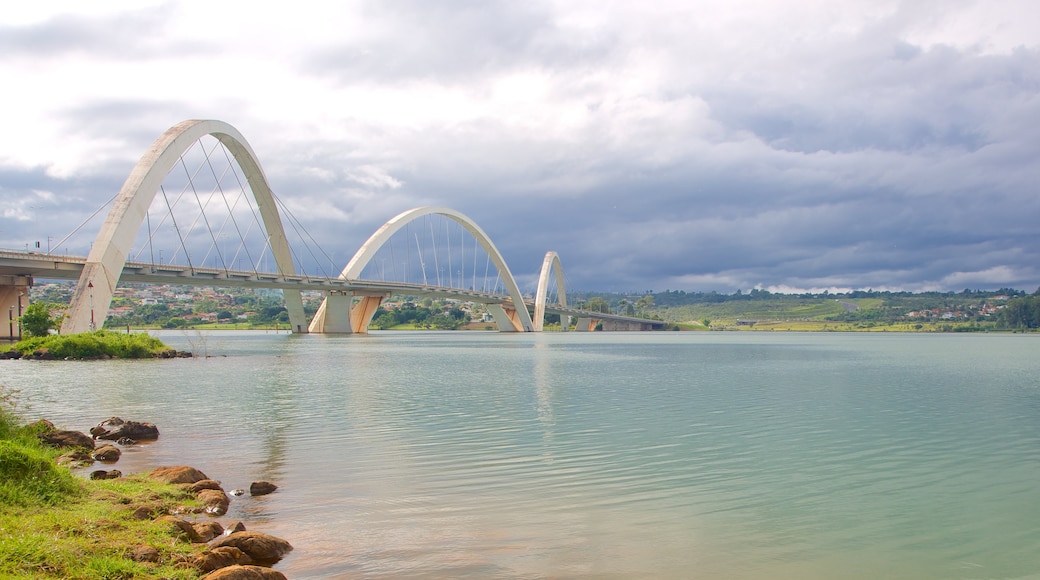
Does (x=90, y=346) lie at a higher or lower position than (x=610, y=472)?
higher

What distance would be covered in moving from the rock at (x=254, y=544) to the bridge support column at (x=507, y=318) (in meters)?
109

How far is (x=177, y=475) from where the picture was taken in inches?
395

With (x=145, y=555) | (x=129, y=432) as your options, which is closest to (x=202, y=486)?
(x=145, y=555)

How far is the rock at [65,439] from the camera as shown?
1222cm

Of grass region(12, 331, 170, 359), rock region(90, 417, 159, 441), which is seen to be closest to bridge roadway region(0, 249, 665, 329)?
grass region(12, 331, 170, 359)

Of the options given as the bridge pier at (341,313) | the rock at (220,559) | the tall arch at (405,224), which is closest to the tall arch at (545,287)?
the tall arch at (405,224)

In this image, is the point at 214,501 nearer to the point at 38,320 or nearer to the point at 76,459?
the point at 76,459

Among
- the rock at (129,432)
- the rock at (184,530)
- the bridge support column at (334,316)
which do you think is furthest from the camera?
the bridge support column at (334,316)

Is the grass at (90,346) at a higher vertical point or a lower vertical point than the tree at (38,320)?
lower

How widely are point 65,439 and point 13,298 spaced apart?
38.3 m

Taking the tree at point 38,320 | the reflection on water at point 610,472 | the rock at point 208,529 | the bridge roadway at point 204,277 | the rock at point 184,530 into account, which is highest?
the bridge roadway at point 204,277

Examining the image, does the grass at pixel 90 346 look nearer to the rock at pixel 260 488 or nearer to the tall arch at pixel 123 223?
the tall arch at pixel 123 223

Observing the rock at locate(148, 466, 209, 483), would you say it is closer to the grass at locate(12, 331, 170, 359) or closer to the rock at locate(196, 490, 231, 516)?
the rock at locate(196, 490, 231, 516)

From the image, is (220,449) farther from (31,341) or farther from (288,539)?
(31,341)
